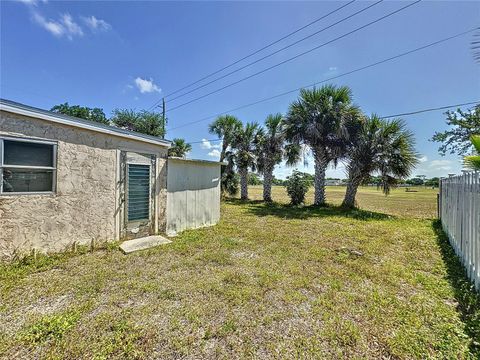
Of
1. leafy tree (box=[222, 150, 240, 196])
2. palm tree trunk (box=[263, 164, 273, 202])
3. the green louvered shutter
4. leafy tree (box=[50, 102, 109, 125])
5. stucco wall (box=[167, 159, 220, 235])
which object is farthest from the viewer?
leafy tree (box=[50, 102, 109, 125])

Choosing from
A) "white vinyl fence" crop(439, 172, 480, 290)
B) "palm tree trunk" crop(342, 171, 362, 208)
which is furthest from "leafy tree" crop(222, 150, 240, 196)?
"white vinyl fence" crop(439, 172, 480, 290)

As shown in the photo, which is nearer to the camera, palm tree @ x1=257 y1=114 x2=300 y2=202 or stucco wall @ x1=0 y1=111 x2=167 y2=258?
stucco wall @ x1=0 y1=111 x2=167 y2=258

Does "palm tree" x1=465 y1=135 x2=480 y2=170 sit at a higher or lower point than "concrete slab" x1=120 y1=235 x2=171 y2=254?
higher

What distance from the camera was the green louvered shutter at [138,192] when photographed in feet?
16.9

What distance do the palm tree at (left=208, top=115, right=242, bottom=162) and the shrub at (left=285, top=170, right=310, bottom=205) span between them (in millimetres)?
5585

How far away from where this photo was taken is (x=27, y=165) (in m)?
3.76

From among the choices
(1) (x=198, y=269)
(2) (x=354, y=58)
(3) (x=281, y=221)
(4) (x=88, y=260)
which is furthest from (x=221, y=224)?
(2) (x=354, y=58)

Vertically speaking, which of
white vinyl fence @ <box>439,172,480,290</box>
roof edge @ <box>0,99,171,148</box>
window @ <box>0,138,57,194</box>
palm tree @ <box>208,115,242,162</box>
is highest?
palm tree @ <box>208,115,242,162</box>

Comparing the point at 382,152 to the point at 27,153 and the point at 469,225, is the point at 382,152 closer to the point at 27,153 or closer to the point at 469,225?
the point at 469,225

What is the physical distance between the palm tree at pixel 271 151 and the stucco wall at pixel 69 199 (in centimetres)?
1084

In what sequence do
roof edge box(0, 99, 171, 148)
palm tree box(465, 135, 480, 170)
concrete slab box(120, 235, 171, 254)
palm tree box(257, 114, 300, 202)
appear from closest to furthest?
1. palm tree box(465, 135, 480, 170)
2. roof edge box(0, 99, 171, 148)
3. concrete slab box(120, 235, 171, 254)
4. palm tree box(257, 114, 300, 202)

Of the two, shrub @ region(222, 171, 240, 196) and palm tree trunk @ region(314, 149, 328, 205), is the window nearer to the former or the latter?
shrub @ region(222, 171, 240, 196)

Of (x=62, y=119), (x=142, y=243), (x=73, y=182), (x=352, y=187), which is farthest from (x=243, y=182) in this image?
(x=62, y=119)

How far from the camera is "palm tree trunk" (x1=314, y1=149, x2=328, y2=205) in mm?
12180
